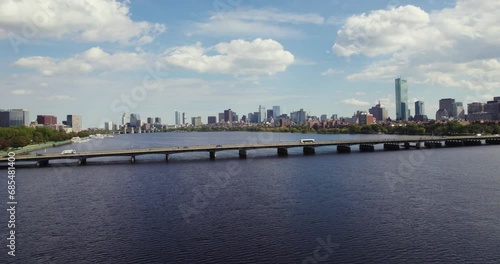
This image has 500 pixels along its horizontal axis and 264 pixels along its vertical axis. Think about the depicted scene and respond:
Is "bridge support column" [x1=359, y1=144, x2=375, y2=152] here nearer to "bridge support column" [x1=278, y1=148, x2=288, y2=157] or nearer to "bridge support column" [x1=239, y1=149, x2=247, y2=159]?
"bridge support column" [x1=278, y1=148, x2=288, y2=157]

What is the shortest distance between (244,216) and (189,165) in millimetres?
56523

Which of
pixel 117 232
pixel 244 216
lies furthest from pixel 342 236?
pixel 117 232

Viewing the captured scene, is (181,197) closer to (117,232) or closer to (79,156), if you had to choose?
(117,232)

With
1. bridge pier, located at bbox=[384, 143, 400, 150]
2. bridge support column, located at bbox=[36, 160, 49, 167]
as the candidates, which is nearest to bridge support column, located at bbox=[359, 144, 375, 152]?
bridge pier, located at bbox=[384, 143, 400, 150]

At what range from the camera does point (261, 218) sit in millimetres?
44281

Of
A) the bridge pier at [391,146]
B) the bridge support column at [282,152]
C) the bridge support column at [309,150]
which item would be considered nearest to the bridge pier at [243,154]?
the bridge support column at [282,152]

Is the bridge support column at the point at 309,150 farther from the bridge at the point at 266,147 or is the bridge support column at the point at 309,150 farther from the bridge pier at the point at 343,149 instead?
the bridge pier at the point at 343,149

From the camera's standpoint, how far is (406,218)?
43.6m

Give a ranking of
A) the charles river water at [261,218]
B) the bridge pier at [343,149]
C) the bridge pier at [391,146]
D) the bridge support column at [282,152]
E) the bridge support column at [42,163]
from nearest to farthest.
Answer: the charles river water at [261,218]
the bridge support column at [42,163]
the bridge support column at [282,152]
the bridge pier at [343,149]
the bridge pier at [391,146]

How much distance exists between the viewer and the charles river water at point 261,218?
1335 inches

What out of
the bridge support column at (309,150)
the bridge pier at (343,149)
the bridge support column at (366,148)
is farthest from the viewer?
the bridge support column at (366,148)

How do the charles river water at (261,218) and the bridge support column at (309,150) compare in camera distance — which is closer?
the charles river water at (261,218)

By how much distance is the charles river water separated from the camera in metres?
33.9

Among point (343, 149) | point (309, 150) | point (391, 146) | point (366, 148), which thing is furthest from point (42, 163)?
→ point (391, 146)
